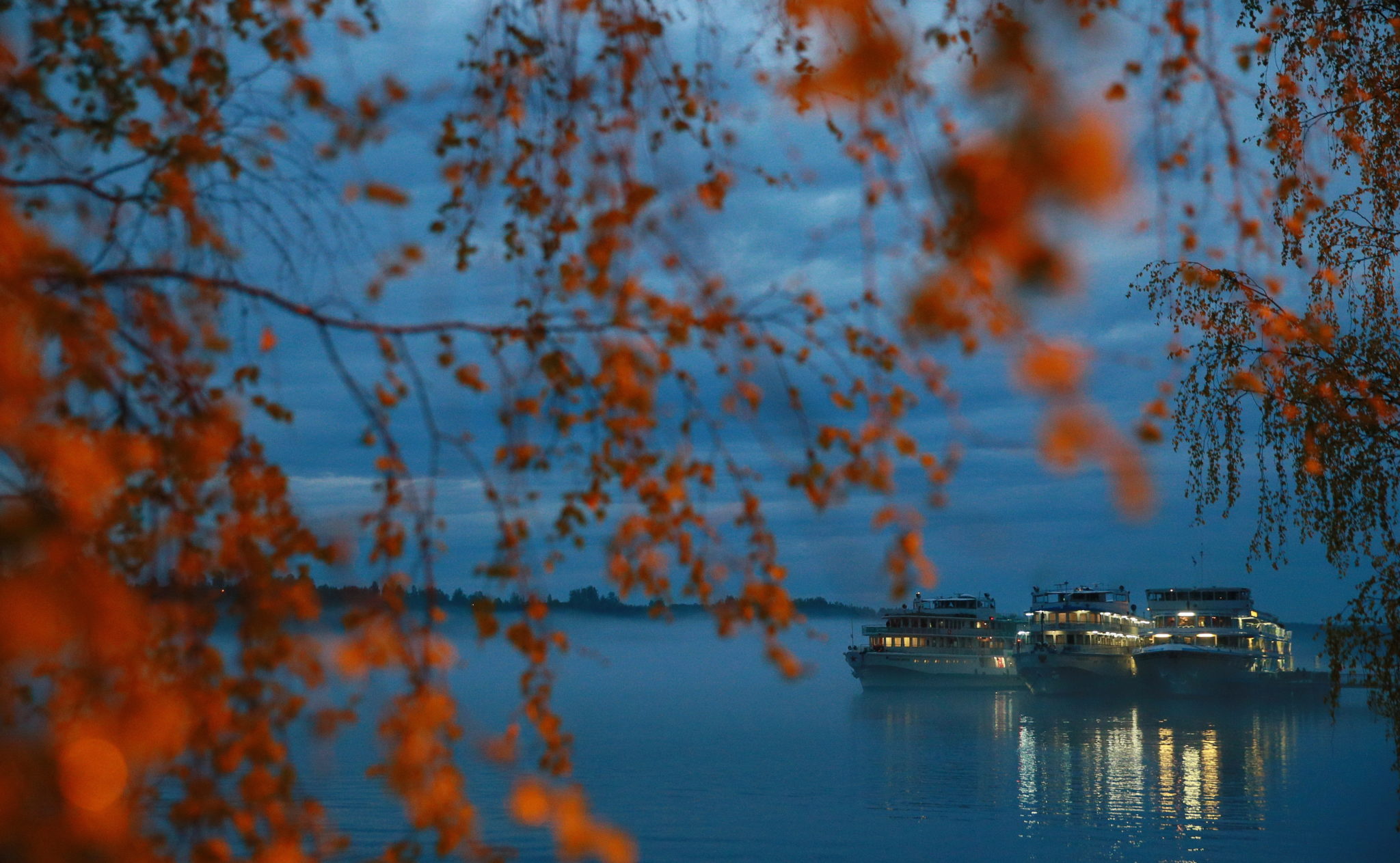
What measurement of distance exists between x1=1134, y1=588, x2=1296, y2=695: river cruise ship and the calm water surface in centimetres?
211

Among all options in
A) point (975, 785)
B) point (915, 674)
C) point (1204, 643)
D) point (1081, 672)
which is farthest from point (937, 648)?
point (975, 785)

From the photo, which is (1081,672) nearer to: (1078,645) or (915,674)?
(1078,645)

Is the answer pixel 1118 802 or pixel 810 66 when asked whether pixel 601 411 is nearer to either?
pixel 810 66

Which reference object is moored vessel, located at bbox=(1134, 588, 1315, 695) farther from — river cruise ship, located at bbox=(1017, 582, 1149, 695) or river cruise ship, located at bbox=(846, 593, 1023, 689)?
river cruise ship, located at bbox=(846, 593, 1023, 689)

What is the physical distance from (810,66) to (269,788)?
302cm

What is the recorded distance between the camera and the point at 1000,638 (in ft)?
247

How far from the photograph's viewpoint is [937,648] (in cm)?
7275

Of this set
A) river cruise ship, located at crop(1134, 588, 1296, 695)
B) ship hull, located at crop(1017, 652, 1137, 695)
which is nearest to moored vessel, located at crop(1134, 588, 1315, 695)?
river cruise ship, located at crop(1134, 588, 1296, 695)

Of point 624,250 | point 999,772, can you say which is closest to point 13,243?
point 624,250

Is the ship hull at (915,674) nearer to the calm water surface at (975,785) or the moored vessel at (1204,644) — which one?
the calm water surface at (975,785)

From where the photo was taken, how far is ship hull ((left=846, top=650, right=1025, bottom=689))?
72188mm

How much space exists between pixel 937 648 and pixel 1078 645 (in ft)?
35.3

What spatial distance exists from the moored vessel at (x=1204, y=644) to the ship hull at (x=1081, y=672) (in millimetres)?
2944

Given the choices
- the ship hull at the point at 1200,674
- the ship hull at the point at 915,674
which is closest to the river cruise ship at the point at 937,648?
the ship hull at the point at 915,674
